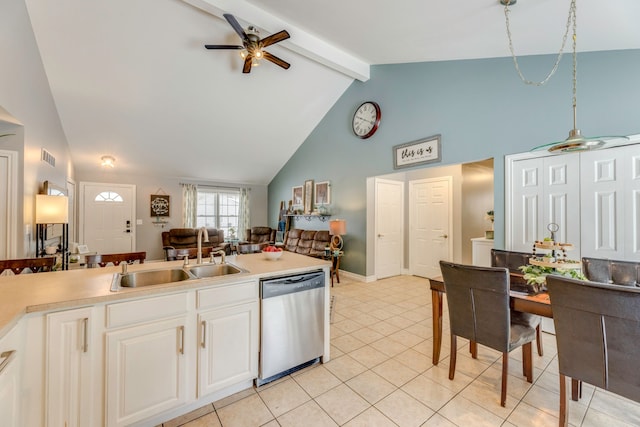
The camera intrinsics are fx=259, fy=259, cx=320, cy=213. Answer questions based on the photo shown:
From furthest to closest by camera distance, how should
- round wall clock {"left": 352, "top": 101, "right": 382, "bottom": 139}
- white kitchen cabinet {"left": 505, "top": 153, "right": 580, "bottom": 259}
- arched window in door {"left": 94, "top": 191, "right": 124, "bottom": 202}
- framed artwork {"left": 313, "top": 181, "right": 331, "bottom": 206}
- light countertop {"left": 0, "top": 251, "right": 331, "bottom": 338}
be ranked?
arched window in door {"left": 94, "top": 191, "right": 124, "bottom": 202}, framed artwork {"left": 313, "top": 181, "right": 331, "bottom": 206}, round wall clock {"left": 352, "top": 101, "right": 382, "bottom": 139}, white kitchen cabinet {"left": 505, "top": 153, "right": 580, "bottom": 259}, light countertop {"left": 0, "top": 251, "right": 331, "bottom": 338}

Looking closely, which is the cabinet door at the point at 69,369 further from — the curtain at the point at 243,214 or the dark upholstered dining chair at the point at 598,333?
the curtain at the point at 243,214

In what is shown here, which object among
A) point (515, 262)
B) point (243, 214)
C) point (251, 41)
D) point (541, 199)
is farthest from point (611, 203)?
point (243, 214)

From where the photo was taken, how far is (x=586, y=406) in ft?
5.85

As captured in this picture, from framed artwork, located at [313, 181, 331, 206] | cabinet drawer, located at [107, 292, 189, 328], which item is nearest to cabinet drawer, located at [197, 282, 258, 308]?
cabinet drawer, located at [107, 292, 189, 328]

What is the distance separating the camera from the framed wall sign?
3.79m

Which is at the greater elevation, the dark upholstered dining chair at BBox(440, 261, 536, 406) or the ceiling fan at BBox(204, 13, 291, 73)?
the ceiling fan at BBox(204, 13, 291, 73)

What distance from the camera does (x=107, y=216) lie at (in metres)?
6.18

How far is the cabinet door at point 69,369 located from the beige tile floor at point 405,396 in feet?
1.77

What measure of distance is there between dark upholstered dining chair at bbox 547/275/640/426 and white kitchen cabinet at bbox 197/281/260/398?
191 centimetres

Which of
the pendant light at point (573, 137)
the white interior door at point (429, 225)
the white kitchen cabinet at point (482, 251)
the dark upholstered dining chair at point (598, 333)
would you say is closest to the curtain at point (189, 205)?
the white interior door at point (429, 225)

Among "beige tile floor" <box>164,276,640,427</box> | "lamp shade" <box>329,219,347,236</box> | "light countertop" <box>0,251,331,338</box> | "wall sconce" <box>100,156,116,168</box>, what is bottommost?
"beige tile floor" <box>164,276,640,427</box>

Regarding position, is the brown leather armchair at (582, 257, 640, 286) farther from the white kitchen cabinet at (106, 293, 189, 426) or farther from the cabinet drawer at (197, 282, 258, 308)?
the white kitchen cabinet at (106, 293, 189, 426)

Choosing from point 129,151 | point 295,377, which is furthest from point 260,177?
point 295,377

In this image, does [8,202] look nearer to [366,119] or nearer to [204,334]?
[204,334]
